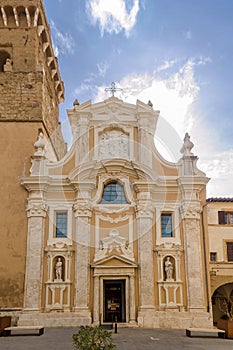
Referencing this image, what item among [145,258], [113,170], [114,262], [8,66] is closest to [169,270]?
[145,258]

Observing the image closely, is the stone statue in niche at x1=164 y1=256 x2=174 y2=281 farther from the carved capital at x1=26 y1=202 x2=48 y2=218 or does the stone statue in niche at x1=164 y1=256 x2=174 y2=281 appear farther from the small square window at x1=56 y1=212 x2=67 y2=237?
the carved capital at x1=26 y1=202 x2=48 y2=218

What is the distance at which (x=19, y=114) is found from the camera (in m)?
22.8

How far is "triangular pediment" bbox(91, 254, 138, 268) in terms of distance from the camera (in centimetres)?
1983

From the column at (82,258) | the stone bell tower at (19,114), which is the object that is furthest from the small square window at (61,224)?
the stone bell tower at (19,114)

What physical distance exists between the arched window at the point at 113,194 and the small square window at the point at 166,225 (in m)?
2.22

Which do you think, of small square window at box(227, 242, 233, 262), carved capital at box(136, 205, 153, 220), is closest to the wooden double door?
carved capital at box(136, 205, 153, 220)

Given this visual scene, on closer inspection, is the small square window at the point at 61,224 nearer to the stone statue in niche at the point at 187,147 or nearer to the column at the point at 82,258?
the column at the point at 82,258

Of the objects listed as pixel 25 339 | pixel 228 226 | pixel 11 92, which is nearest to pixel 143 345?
pixel 25 339

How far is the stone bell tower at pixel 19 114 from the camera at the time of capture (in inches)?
787

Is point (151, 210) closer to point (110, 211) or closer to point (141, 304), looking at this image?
point (110, 211)

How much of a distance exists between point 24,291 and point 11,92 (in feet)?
36.5

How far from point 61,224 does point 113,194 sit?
314 cm

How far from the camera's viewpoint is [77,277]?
771 inches

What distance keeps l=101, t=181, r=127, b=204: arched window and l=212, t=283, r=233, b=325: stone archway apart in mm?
8476
